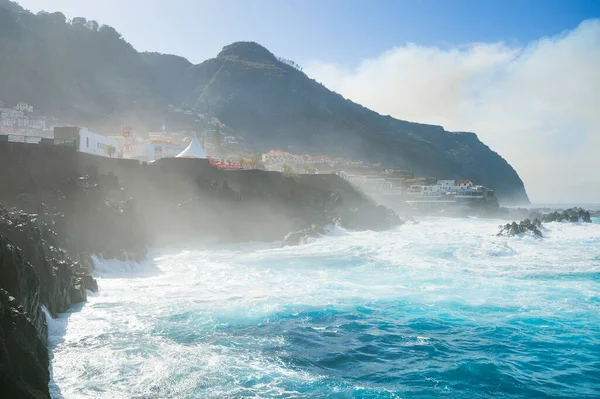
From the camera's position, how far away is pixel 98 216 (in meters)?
27.8

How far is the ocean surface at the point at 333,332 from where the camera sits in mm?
10070

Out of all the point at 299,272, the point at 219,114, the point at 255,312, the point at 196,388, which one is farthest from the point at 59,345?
the point at 219,114

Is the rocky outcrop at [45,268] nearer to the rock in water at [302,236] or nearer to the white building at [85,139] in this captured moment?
the rock in water at [302,236]

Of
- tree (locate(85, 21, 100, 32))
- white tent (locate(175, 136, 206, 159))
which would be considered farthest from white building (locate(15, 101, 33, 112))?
white tent (locate(175, 136, 206, 159))

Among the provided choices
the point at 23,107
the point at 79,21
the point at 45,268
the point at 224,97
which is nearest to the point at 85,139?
the point at 45,268

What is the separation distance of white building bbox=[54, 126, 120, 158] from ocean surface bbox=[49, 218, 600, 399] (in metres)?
20.8

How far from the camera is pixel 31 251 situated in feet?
50.8

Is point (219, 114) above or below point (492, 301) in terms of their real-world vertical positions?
above

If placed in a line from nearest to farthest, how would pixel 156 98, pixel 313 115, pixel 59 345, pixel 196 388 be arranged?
pixel 196 388 → pixel 59 345 → pixel 156 98 → pixel 313 115

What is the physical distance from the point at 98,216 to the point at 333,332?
67.3 feet

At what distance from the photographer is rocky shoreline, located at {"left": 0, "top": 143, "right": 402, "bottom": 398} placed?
1013 cm

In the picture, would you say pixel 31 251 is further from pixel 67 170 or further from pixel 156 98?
pixel 156 98

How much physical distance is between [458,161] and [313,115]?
66.5m

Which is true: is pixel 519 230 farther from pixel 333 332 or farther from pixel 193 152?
pixel 193 152
